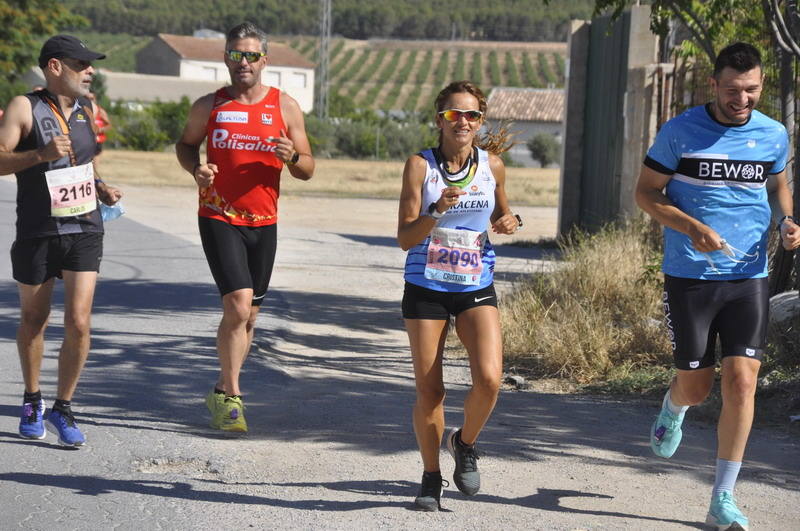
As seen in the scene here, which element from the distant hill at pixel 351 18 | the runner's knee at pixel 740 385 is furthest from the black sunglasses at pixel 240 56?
the distant hill at pixel 351 18

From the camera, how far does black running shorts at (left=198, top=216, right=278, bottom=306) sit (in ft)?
21.2

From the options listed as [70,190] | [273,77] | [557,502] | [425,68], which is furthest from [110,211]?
[425,68]

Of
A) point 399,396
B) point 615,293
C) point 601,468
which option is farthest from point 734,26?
point 601,468

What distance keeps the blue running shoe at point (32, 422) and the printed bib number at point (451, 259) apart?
232 centimetres

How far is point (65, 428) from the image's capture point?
616 cm

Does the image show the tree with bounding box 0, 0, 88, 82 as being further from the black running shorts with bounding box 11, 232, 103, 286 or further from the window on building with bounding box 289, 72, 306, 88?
the window on building with bounding box 289, 72, 306, 88

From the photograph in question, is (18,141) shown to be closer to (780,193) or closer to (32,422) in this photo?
(32,422)

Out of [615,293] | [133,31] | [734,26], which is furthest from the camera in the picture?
[133,31]

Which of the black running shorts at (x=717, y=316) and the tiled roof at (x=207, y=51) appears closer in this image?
the black running shorts at (x=717, y=316)

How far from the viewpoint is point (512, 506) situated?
536 centimetres

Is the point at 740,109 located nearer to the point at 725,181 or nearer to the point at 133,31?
the point at 725,181

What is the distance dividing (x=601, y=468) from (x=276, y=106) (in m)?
2.47

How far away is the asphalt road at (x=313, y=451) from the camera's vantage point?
17.1ft

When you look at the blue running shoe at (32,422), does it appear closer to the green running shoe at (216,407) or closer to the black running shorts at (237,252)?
the green running shoe at (216,407)
